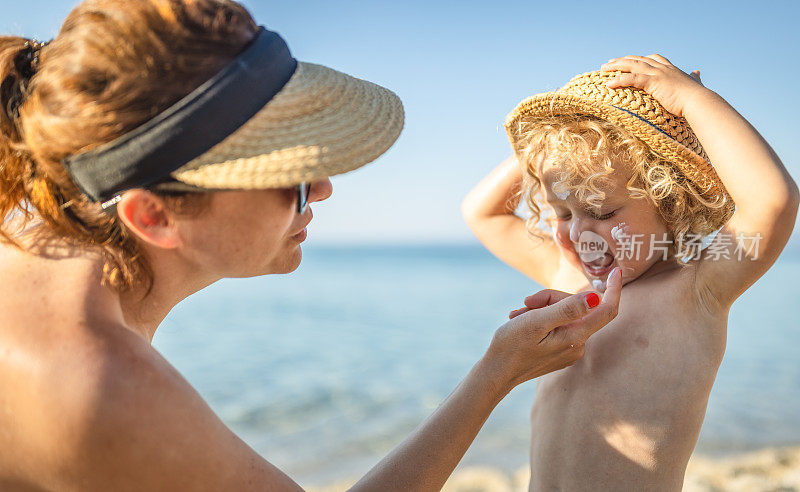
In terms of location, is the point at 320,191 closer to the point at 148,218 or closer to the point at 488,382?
the point at 148,218

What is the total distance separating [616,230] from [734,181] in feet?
1.49

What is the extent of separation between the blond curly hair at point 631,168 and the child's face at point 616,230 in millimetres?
30

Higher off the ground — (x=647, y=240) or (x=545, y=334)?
(x=647, y=240)

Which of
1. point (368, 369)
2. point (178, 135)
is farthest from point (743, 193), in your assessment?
point (368, 369)

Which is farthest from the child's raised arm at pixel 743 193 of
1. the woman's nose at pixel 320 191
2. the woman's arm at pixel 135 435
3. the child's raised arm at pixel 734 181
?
the woman's arm at pixel 135 435

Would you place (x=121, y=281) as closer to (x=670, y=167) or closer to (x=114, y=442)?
(x=114, y=442)

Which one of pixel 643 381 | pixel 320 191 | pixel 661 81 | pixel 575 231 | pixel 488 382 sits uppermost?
pixel 661 81

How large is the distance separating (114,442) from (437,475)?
34.5 inches

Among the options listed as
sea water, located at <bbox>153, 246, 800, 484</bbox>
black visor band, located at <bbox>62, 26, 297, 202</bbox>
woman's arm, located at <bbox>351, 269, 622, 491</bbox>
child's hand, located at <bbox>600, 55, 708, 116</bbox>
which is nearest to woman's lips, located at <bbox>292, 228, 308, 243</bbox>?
black visor band, located at <bbox>62, 26, 297, 202</bbox>

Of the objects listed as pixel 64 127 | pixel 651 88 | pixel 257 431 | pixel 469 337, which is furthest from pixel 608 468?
pixel 469 337

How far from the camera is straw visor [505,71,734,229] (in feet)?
7.41

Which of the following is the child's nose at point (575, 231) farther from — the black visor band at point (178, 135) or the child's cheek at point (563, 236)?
the black visor band at point (178, 135)

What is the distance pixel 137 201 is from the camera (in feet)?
5.30

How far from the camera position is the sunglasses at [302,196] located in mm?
1756
